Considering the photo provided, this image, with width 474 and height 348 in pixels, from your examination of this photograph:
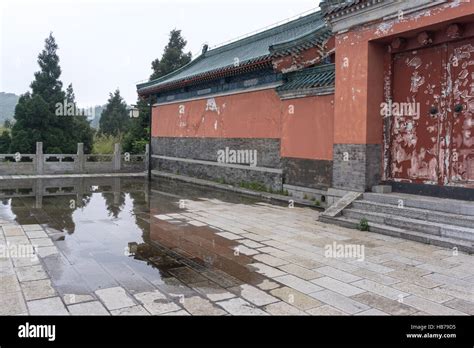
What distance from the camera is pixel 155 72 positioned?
82.9 feet

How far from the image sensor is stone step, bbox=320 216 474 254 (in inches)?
233

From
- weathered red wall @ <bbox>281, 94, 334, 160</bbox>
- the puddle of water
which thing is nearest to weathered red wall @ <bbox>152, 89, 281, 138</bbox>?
weathered red wall @ <bbox>281, 94, 334, 160</bbox>

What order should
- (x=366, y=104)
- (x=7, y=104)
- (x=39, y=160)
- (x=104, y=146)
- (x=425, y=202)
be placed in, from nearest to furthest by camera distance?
(x=425, y=202) → (x=366, y=104) → (x=39, y=160) → (x=104, y=146) → (x=7, y=104)

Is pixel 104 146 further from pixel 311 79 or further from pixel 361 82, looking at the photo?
pixel 361 82

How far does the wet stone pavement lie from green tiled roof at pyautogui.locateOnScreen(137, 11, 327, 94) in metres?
5.92

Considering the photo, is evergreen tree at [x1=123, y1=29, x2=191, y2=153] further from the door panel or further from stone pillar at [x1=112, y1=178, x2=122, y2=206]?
the door panel

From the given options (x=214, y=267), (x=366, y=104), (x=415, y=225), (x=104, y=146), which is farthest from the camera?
(x=104, y=146)

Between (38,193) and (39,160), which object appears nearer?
(38,193)

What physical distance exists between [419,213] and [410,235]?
0.60 meters

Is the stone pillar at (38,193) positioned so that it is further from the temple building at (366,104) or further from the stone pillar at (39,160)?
the temple building at (366,104)

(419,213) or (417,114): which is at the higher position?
(417,114)

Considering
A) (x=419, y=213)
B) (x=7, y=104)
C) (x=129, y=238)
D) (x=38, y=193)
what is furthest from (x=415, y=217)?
(x=7, y=104)

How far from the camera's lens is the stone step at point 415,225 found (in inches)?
241

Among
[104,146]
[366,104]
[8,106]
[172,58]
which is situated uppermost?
[8,106]
